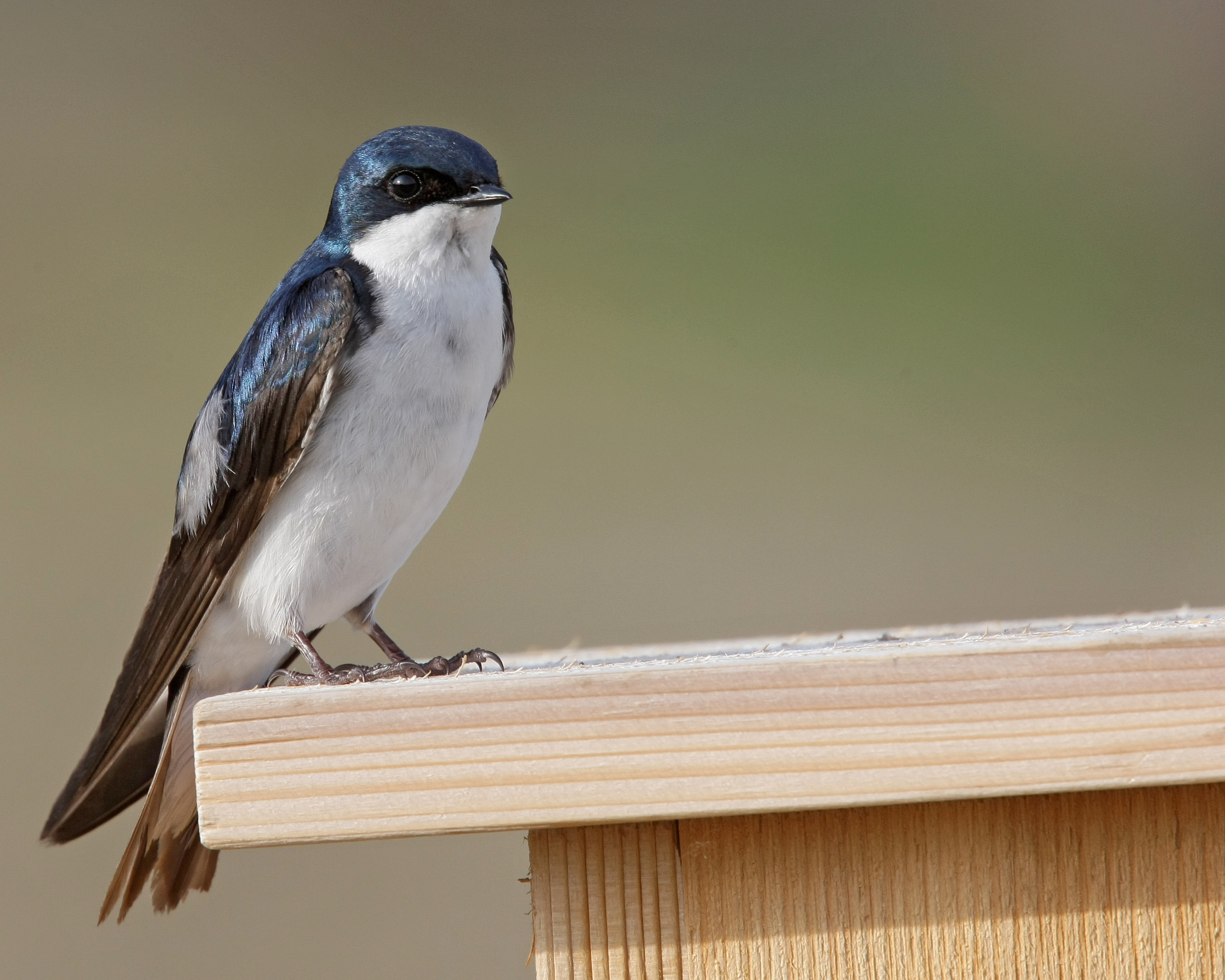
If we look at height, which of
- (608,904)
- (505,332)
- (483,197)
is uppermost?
(483,197)

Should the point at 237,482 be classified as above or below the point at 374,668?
above

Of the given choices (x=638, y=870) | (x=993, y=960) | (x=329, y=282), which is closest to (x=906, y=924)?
(x=993, y=960)

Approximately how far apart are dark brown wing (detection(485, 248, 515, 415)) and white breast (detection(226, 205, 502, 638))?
0.19 feet

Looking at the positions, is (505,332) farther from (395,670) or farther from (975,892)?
(975,892)

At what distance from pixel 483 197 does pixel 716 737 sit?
923mm

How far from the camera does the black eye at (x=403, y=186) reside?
1762 millimetres

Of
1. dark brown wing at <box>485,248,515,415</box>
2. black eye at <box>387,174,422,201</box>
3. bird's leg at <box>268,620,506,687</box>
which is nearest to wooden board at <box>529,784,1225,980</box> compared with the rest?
bird's leg at <box>268,620,506,687</box>

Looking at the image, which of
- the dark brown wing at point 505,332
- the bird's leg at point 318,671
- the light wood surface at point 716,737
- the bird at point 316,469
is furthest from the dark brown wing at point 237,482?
the light wood surface at point 716,737

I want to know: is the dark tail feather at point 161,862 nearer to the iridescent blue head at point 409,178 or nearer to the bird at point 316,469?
the bird at point 316,469

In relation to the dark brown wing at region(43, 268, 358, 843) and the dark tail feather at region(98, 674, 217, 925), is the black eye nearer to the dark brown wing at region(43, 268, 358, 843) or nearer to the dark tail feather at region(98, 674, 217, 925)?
the dark brown wing at region(43, 268, 358, 843)

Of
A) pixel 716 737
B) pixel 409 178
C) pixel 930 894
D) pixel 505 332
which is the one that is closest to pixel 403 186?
pixel 409 178

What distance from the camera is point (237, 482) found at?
168cm

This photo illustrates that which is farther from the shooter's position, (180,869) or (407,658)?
(407,658)

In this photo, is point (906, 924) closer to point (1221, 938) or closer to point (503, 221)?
point (1221, 938)
